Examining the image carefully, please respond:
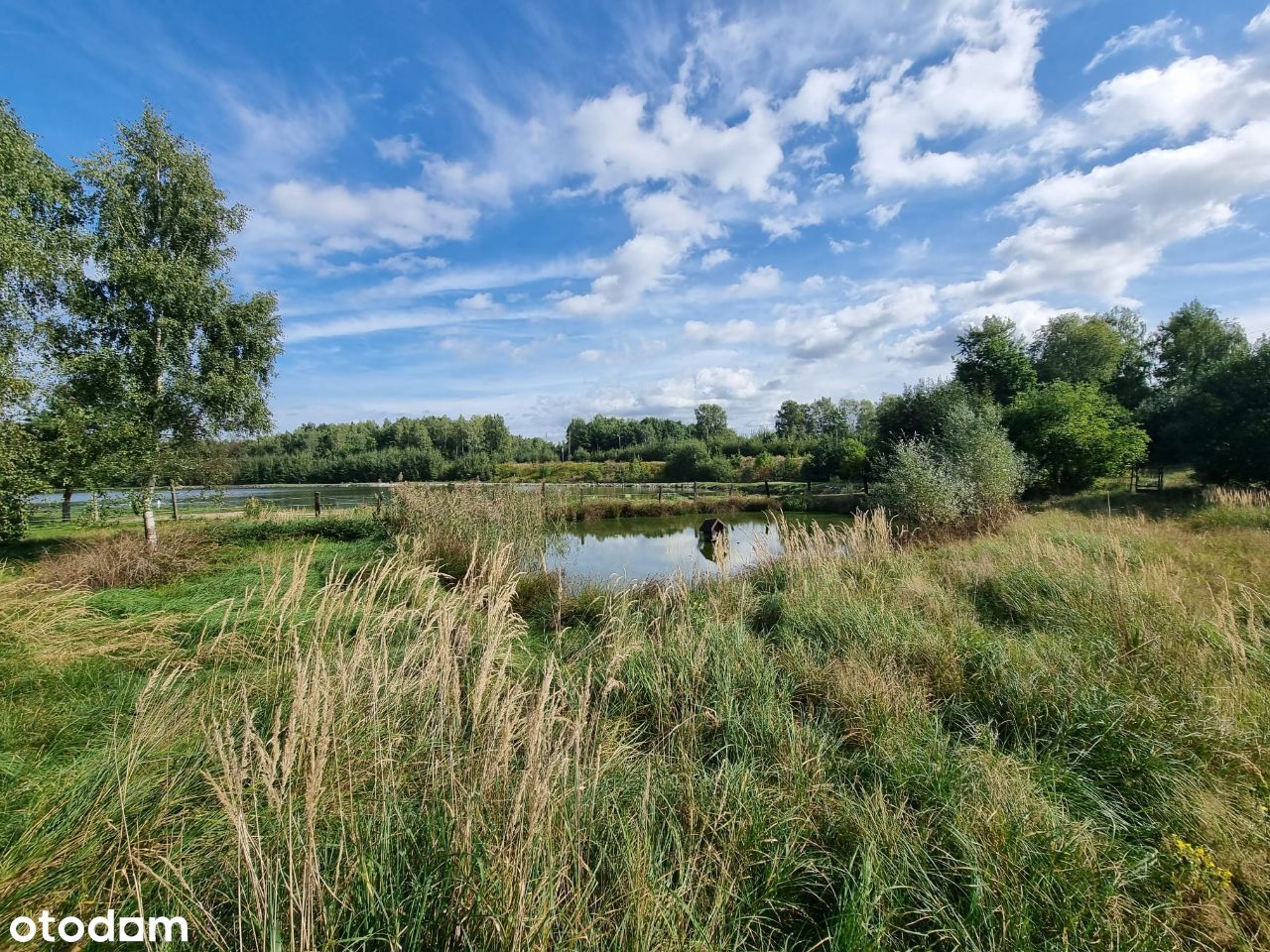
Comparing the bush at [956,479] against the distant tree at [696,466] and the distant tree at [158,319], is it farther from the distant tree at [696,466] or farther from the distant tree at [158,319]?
the distant tree at [696,466]

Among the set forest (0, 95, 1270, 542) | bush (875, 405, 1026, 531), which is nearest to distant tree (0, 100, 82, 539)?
forest (0, 95, 1270, 542)

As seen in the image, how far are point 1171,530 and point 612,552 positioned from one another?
12.5 m

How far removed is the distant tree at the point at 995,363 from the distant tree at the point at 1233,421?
1165 cm

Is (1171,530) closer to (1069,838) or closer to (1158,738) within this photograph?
(1158,738)

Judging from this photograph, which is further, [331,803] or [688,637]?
[688,637]

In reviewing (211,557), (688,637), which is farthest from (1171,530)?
(211,557)

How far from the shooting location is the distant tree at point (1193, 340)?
3381cm

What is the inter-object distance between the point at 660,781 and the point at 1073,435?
22987 mm

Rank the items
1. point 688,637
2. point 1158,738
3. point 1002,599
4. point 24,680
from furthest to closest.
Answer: point 1002,599 < point 688,637 < point 24,680 < point 1158,738

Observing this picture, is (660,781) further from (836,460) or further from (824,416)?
(824,416)

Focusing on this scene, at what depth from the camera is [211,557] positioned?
379 inches

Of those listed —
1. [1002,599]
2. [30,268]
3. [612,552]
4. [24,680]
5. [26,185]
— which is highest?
[26,185]

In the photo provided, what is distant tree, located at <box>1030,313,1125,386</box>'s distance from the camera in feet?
108

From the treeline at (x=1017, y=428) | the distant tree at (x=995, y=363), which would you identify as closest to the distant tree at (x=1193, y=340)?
the treeline at (x=1017, y=428)
